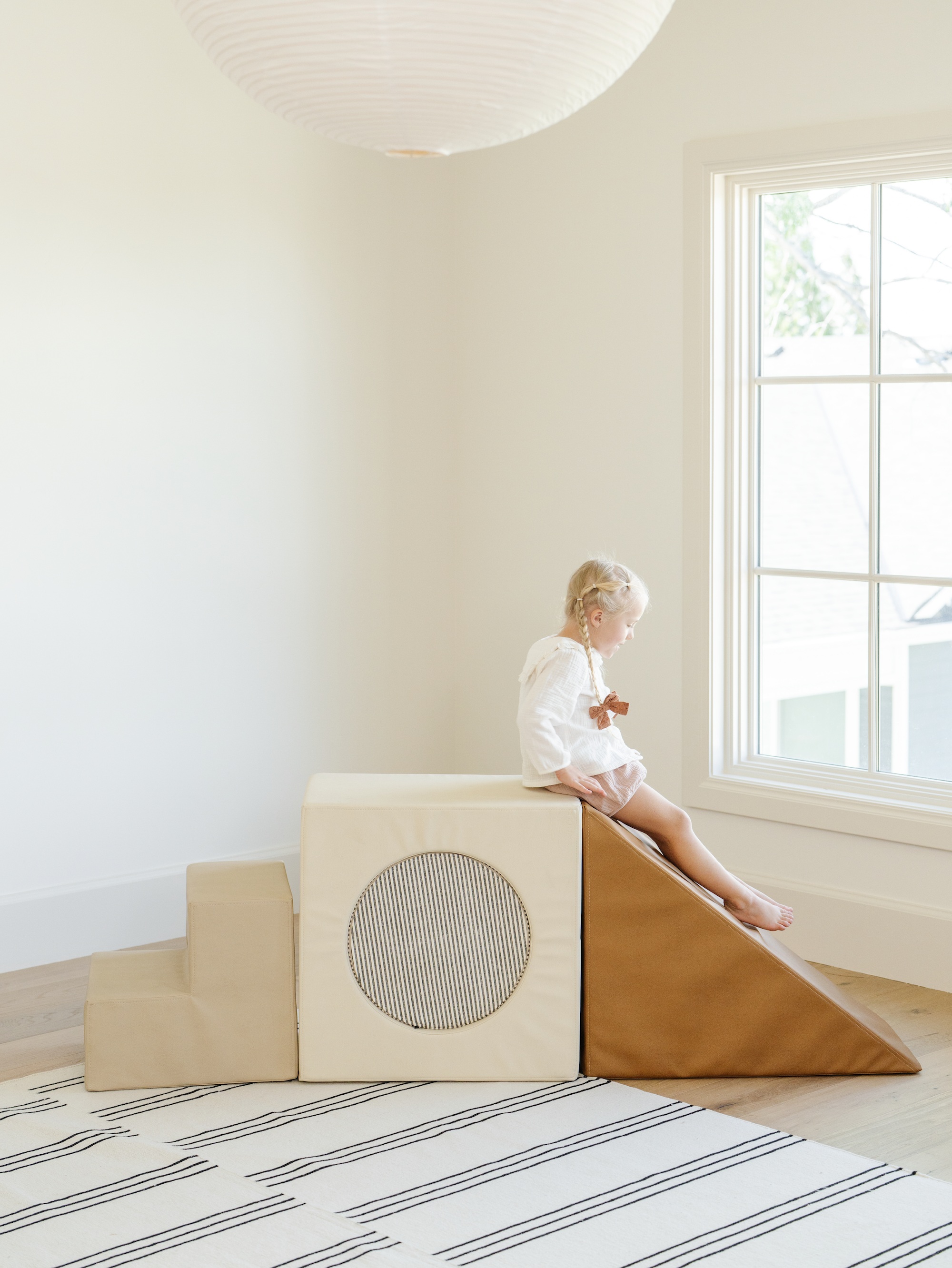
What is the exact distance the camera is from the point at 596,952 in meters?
2.64

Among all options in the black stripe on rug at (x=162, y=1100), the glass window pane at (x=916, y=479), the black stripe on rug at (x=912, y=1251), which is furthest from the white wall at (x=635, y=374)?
the black stripe on rug at (x=162, y=1100)

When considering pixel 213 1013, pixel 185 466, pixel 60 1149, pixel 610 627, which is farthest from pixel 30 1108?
pixel 185 466

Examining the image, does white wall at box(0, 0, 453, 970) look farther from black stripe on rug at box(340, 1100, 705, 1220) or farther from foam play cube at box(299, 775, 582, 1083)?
black stripe on rug at box(340, 1100, 705, 1220)

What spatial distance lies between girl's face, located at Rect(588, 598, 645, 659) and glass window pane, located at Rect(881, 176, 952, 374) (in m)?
1.06

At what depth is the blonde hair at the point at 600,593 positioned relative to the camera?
9.01 feet

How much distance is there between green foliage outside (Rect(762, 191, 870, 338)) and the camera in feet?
11.0

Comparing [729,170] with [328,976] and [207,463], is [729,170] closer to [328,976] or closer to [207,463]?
[207,463]

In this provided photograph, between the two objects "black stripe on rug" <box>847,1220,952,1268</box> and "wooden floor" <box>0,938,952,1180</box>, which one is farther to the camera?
"wooden floor" <box>0,938,952,1180</box>

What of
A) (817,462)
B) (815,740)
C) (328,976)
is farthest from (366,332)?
(328,976)

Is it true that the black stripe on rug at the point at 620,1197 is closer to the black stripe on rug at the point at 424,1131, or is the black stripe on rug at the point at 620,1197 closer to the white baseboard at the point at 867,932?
the black stripe on rug at the point at 424,1131

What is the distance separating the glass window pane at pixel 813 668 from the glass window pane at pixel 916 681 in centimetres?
6

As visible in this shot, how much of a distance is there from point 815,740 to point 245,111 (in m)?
2.31

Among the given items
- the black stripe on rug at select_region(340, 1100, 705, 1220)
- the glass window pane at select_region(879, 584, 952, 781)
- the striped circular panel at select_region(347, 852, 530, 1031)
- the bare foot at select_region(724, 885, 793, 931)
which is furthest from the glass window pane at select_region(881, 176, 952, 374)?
the black stripe on rug at select_region(340, 1100, 705, 1220)

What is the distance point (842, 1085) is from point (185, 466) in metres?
2.27
